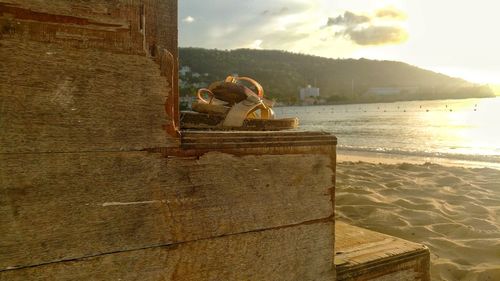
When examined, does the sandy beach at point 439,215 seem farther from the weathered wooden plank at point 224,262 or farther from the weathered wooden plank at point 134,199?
the weathered wooden plank at point 134,199

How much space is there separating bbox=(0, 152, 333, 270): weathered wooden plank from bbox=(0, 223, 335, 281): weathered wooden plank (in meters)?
0.03

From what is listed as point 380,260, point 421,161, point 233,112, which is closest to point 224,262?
point 233,112

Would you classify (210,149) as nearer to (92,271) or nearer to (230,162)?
(230,162)

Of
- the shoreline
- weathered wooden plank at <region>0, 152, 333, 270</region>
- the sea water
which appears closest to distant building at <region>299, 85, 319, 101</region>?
the sea water

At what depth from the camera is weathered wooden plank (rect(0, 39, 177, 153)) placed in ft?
4.23

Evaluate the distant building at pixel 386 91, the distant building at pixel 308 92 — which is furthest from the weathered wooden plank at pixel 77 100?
the distant building at pixel 386 91

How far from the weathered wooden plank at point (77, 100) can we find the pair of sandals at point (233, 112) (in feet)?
1.73

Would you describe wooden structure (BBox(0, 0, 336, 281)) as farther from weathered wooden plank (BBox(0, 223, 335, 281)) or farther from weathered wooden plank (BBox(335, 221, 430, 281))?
weathered wooden plank (BBox(335, 221, 430, 281))

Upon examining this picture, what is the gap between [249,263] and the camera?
173cm

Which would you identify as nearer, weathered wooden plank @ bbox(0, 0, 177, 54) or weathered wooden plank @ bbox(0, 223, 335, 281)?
weathered wooden plank @ bbox(0, 0, 177, 54)

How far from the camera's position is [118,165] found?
4.71 feet

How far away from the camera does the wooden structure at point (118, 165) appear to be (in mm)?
1309

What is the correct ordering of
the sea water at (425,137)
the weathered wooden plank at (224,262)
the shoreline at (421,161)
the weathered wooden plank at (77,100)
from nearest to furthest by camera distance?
the weathered wooden plank at (77,100) → the weathered wooden plank at (224,262) → the shoreline at (421,161) → the sea water at (425,137)

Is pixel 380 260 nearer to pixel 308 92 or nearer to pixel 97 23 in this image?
pixel 97 23
